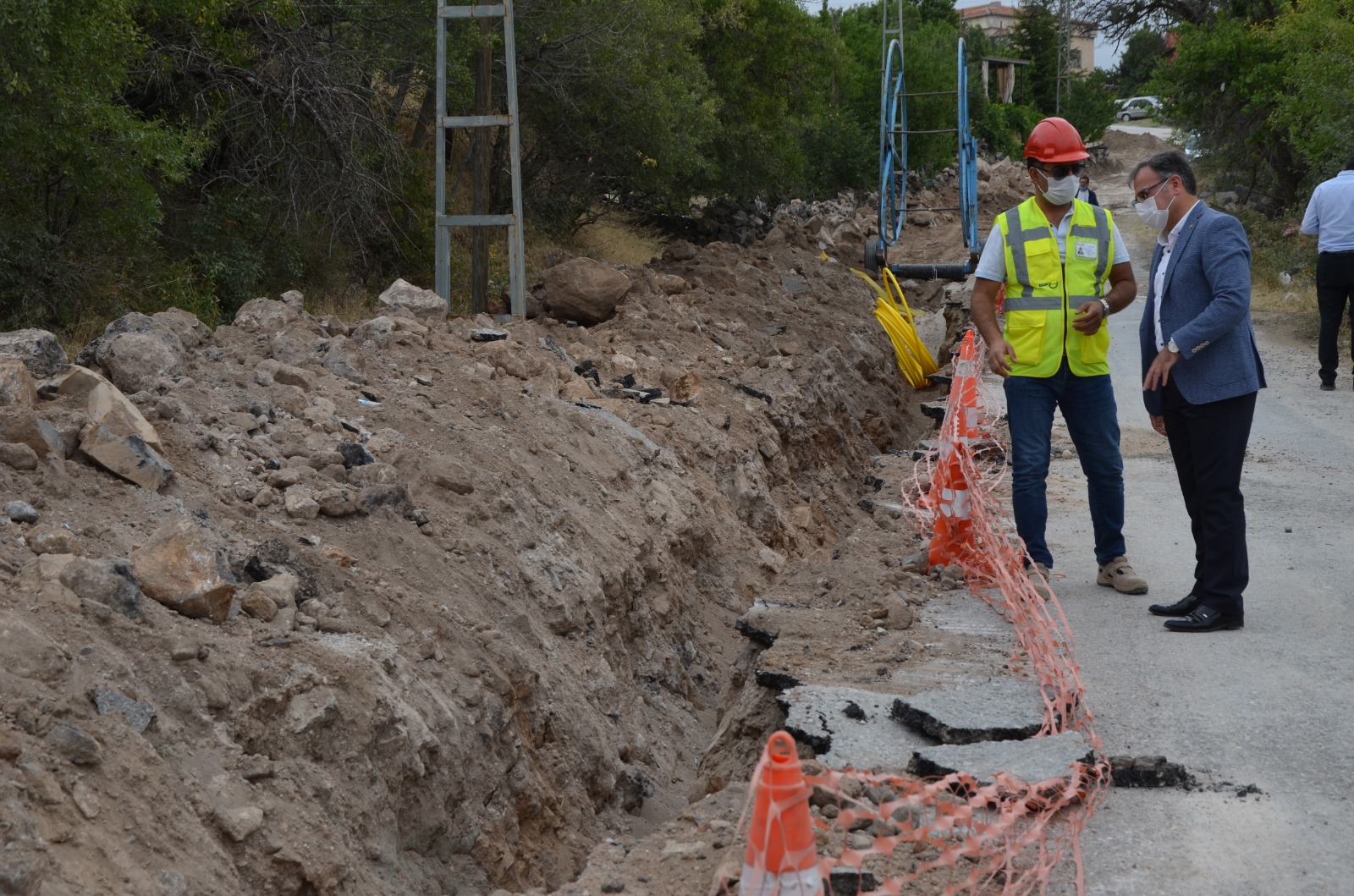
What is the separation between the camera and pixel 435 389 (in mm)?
7438

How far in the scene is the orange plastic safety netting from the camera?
2.56m

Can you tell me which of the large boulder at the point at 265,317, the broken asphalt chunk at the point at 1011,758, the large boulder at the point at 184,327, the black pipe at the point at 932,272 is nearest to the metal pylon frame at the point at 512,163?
the large boulder at the point at 265,317

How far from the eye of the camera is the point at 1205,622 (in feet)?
16.5

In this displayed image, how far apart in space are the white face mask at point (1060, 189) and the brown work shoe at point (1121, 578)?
1606mm

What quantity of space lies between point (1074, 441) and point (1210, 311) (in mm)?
883

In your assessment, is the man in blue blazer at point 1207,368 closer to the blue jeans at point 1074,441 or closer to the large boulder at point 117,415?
the blue jeans at point 1074,441

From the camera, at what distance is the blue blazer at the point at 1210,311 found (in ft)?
16.2

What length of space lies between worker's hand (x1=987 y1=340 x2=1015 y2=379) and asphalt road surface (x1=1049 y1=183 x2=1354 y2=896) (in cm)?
107

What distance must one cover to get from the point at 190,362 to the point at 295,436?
100cm

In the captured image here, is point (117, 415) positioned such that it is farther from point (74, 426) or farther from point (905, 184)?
point (905, 184)

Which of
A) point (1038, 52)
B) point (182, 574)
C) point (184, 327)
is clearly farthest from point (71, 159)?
point (1038, 52)

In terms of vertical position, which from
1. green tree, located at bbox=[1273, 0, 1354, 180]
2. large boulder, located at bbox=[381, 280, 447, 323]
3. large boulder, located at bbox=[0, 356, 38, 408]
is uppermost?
green tree, located at bbox=[1273, 0, 1354, 180]

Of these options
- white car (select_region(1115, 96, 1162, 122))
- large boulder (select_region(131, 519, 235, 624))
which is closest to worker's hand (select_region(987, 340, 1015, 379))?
large boulder (select_region(131, 519, 235, 624))

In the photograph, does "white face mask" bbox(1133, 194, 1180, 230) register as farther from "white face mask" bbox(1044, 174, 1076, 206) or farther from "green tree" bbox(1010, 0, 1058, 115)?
"green tree" bbox(1010, 0, 1058, 115)
